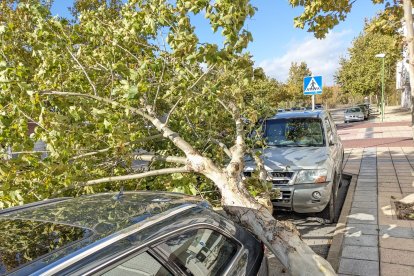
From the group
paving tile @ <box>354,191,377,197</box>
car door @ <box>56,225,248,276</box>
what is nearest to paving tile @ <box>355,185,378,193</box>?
paving tile @ <box>354,191,377,197</box>

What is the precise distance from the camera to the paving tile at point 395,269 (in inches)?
138

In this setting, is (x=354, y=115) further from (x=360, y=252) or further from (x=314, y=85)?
(x=360, y=252)

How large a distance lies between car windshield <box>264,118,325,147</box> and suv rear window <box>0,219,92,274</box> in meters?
4.67

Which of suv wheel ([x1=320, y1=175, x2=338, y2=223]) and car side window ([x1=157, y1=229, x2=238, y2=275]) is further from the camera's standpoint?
suv wheel ([x1=320, y1=175, x2=338, y2=223])

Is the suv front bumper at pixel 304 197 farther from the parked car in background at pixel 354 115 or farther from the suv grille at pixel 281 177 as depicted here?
the parked car in background at pixel 354 115

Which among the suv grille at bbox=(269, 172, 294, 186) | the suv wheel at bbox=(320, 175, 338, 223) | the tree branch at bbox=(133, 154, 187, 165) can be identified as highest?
the tree branch at bbox=(133, 154, 187, 165)

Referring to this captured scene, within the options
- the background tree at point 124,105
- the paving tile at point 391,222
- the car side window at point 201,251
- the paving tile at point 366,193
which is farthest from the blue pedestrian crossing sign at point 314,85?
the car side window at point 201,251

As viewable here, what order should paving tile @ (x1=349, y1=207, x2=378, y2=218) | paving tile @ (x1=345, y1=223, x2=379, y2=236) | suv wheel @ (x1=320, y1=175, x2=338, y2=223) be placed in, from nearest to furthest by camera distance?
paving tile @ (x1=345, y1=223, x2=379, y2=236) < suv wheel @ (x1=320, y1=175, x2=338, y2=223) < paving tile @ (x1=349, y1=207, x2=378, y2=218)

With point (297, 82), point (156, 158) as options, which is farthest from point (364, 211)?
point (297, 82)

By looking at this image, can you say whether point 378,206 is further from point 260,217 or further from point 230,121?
point 260,217

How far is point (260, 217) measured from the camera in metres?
→ 2.93

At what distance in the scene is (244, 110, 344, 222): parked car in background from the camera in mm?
4801

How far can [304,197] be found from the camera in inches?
188

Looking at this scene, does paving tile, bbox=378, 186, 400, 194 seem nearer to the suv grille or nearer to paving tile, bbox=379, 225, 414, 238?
paving tile, bbox=379, 225, 414, 238
